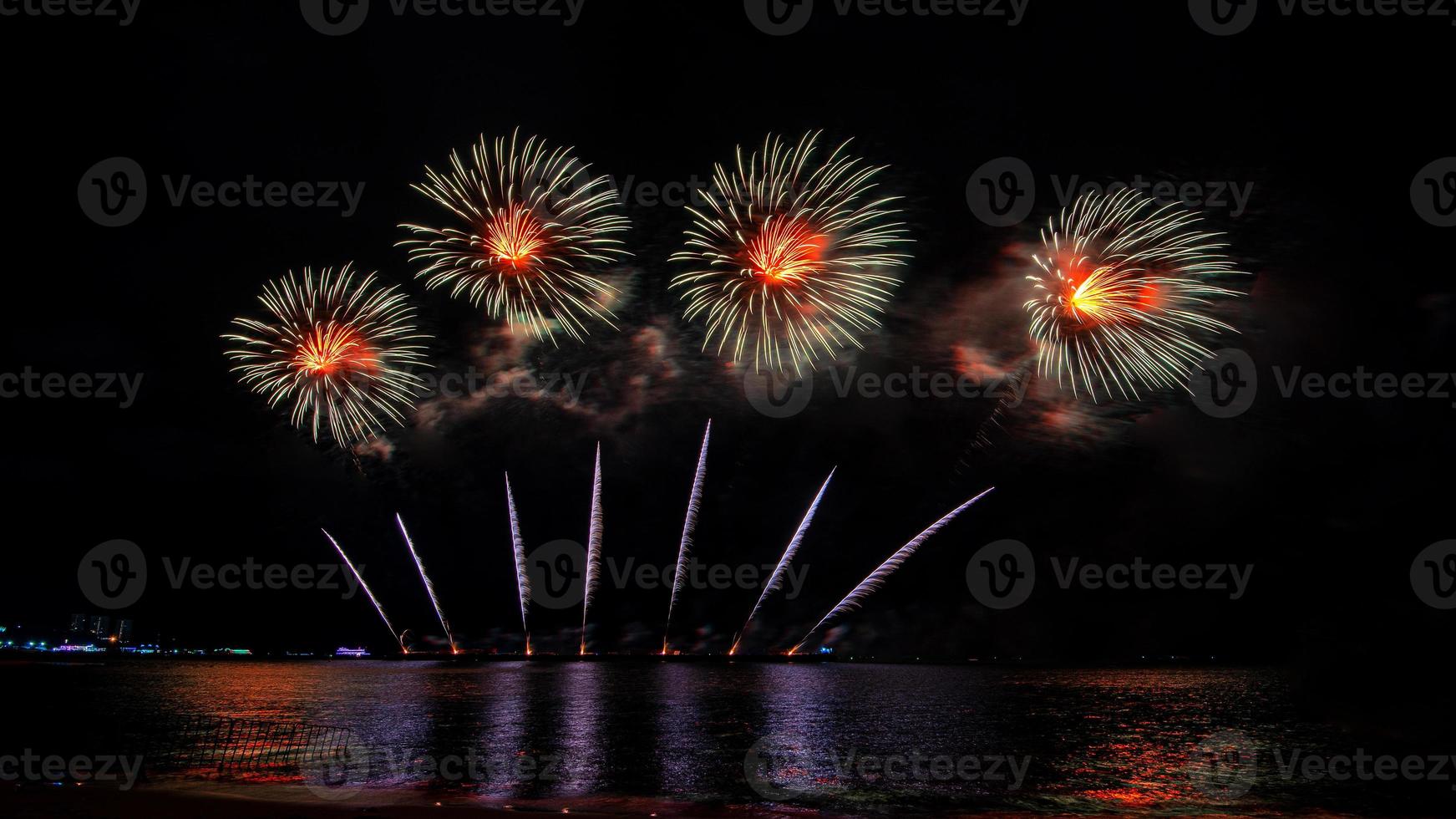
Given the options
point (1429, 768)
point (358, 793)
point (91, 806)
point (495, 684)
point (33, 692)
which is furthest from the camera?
point (495, 684)

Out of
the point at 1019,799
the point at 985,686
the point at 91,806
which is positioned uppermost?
the point at 91,806

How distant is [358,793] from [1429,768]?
1595 inches

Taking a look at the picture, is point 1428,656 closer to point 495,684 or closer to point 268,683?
point 495,684

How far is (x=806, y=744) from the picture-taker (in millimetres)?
40656

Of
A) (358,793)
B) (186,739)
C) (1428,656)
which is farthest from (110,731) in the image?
(1428,656)

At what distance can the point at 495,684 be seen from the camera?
3880 inches

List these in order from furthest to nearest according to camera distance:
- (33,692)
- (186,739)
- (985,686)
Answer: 1. (985,686)
2. (33,692)
3. (186,739)

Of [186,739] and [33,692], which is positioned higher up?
[186,739]

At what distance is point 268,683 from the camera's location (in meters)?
90.5

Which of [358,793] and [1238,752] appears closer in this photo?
[358,793]

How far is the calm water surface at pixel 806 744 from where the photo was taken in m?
27.6

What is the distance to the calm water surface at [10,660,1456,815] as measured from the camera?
1086 inches

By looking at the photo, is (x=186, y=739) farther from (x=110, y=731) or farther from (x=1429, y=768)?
(x=1429, y=768)

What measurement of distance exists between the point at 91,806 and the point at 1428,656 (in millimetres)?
59143
